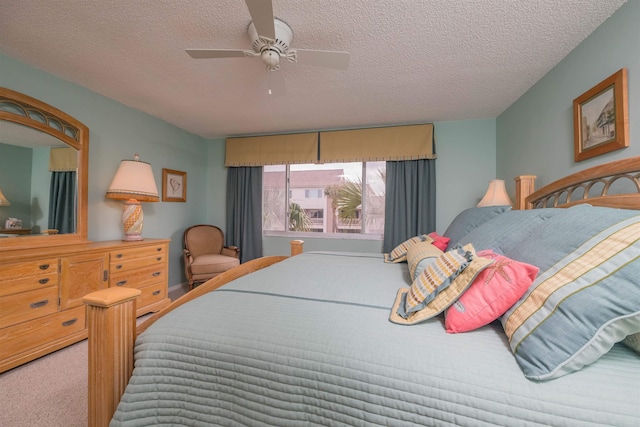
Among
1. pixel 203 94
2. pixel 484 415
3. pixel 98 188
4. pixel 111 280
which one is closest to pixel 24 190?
pixel 98 188

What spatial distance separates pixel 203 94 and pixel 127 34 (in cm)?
91

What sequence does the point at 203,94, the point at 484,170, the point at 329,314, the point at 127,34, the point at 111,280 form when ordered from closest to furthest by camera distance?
the point at 329,314, the point at 127,34, the point at 111,280, the point at 203,94, the point at 484,170

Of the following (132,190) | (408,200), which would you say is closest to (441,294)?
(408,200)

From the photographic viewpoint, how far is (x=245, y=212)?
407 cm

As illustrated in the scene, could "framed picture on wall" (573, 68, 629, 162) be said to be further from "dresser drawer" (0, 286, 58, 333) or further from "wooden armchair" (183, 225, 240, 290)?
"dresser drawer" (0, 286, 58, 333)

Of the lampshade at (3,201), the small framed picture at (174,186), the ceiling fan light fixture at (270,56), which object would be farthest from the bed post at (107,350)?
the small framed picture at (174,186)

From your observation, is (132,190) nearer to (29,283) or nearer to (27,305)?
(29,283)

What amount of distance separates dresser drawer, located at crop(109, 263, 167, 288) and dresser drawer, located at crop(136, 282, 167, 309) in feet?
0.17

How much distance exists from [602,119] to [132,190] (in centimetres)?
381

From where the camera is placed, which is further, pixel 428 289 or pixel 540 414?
pixel 428 289

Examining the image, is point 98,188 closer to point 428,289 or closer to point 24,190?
point 24,190

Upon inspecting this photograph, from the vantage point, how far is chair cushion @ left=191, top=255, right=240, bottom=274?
128 inches

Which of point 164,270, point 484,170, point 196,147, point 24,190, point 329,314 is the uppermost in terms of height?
point 196,147

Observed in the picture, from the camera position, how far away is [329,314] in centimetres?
99
